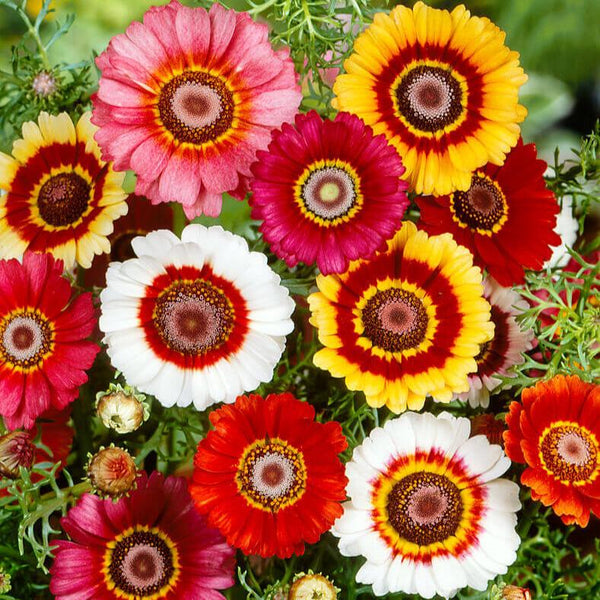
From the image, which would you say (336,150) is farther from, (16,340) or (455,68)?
(16,340)

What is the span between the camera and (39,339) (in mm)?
591

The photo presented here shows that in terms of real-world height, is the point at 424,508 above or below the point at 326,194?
below

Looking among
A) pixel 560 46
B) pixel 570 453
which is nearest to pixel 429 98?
pixel 570 453

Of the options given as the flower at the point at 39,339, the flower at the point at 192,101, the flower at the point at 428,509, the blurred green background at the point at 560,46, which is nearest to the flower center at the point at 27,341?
the flower at the point at 39,339

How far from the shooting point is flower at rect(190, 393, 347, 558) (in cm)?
A: 54

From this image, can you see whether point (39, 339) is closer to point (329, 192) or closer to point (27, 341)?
point (27, 341)

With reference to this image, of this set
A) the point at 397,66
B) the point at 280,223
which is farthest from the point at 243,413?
the point at 397,66

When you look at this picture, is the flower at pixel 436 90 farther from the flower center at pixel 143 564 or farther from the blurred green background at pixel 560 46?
the blurred green background at pixel 560 46

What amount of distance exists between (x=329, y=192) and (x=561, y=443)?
0.23 m

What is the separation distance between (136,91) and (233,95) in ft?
0.21

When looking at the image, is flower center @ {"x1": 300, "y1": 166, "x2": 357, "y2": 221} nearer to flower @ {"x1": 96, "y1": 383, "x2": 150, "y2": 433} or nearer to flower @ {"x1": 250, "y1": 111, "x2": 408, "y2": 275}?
flower @ {"x1": 250, "y1": 111, "x2": 408, "y2": 275}

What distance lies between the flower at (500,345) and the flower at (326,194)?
14cm

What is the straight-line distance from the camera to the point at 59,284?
1.88ft

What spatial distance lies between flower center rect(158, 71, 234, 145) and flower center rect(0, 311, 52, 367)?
16 cm
